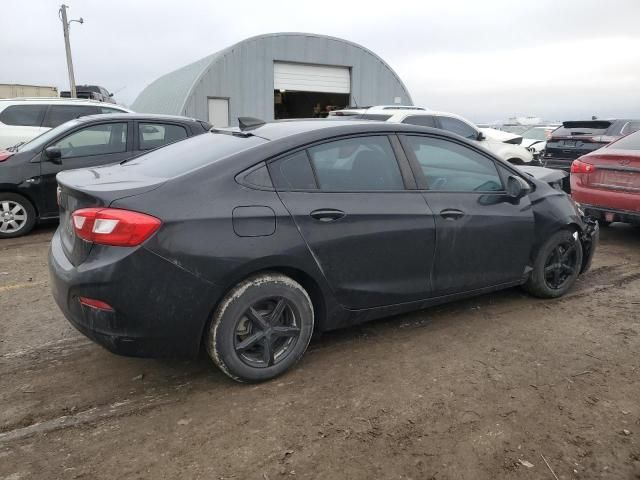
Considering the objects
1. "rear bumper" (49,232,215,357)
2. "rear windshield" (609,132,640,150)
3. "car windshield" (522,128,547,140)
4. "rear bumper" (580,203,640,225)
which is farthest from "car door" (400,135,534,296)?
"car windshield" (522,128,547,140)

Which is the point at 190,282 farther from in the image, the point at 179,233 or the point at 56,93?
the point at 56,93

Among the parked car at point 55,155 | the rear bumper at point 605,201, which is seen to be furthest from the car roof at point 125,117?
the rear bumper at point 605,201

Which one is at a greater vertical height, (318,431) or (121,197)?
(121,197)

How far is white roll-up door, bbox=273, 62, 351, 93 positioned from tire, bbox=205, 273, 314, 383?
18.7 meters

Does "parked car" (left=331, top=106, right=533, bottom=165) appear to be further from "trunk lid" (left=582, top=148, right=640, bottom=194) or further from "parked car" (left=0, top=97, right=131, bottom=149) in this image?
"parked car" (left=0, top=97, right=131, bottom=149)

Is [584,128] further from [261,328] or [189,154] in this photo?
[261,328]

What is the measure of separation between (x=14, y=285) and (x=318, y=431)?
142 inches

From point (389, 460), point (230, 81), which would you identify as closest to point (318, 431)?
point (389, 460)

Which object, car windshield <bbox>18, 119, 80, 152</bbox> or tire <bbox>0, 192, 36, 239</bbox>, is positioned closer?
tire <bbox>0, 192, 36, 239</bbox>

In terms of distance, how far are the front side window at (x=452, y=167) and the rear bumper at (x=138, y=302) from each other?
1.75 m

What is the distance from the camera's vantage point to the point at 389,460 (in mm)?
2375

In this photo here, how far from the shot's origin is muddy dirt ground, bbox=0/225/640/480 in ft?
7.73

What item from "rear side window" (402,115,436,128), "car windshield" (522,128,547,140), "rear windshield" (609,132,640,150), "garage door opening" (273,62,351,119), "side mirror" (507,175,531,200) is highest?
"garage door opening" (273,62,351,119)

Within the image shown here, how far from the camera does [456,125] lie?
32.5 feet
